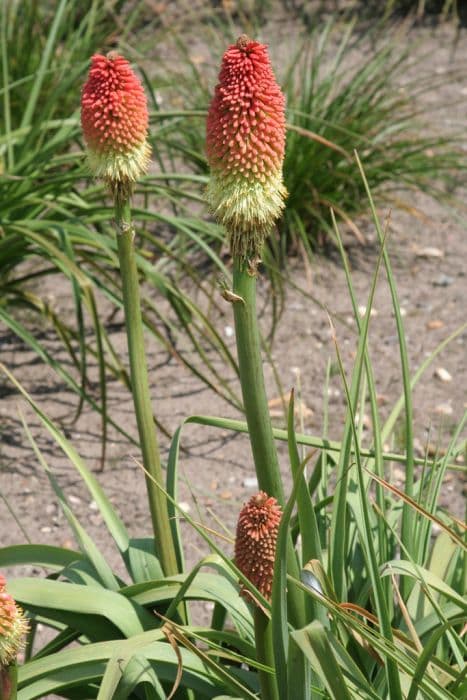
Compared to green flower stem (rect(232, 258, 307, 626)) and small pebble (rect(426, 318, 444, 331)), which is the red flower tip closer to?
green flower stem (rect(232, 258, 307, 626))

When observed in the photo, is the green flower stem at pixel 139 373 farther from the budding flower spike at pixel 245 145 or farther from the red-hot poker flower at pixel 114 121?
the budding flower spike at pixel 245 145

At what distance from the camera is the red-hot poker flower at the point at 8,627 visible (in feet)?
4.62

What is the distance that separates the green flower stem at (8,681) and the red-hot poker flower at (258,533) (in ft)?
1.18

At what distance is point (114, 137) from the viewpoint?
1.72 metres

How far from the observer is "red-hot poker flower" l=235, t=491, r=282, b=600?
1444 mm

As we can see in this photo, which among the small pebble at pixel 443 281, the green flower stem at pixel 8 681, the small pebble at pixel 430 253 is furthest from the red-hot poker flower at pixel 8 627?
the small pebble at pixel 430 253

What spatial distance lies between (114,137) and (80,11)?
423 cm

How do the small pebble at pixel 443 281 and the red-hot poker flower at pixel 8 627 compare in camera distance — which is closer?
the red-hot poker flower at pixel 8 627

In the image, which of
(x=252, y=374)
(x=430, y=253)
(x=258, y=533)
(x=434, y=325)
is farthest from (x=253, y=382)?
(x=430, y=253)

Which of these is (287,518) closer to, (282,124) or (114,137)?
(282,124)

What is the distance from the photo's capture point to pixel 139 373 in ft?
5.98

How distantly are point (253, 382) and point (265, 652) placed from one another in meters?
0.41

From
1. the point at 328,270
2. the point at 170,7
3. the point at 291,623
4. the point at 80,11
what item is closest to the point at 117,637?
the point at 291,623

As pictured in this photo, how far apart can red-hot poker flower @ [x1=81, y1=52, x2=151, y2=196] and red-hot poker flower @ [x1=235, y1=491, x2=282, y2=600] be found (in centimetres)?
60
